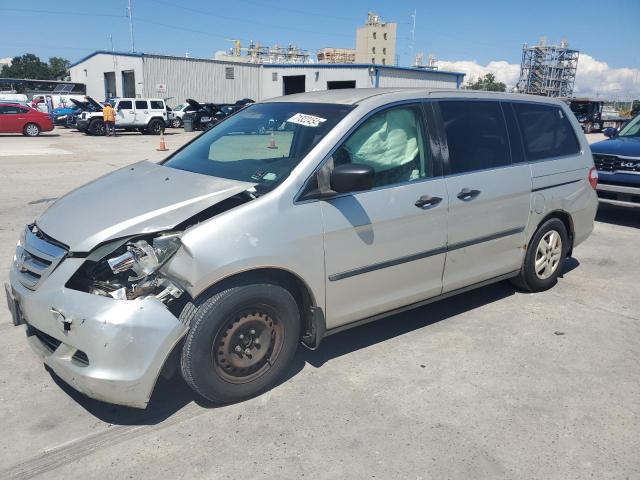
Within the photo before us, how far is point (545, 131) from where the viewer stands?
4812 millimetres

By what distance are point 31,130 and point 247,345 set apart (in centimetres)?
2663

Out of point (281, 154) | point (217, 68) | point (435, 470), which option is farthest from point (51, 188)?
point (217, 68)

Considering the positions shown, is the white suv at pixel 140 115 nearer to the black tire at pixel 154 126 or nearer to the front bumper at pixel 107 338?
the black tire at pixel 154 126

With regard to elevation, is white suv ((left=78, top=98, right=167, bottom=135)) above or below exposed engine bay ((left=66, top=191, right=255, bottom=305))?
above

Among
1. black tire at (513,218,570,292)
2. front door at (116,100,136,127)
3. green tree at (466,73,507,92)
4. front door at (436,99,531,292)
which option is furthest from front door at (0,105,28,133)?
green tree at (466,73,507,92)

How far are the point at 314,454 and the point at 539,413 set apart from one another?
1417 millimetres

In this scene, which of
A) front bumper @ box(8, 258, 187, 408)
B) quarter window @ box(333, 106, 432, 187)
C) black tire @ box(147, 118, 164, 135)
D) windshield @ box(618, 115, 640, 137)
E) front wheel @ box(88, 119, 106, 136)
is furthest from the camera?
black tire @ box(147, 118, 164, 135)

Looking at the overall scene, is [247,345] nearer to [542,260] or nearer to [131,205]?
[131,205]

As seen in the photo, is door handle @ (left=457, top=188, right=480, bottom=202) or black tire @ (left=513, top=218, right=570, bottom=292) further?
black tire @ (left=513, top=218, right=570, bottom=292)

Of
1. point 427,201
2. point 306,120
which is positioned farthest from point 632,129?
point 306,120

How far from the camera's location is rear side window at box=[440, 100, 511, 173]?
13.0 feet

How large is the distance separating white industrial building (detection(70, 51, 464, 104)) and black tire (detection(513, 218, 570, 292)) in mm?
35342

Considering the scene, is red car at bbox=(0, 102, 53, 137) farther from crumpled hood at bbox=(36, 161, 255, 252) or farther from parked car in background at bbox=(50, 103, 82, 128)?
crumpled hood at bbox=(36, 161, 255, 252)

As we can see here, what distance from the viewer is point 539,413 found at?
3.14m
